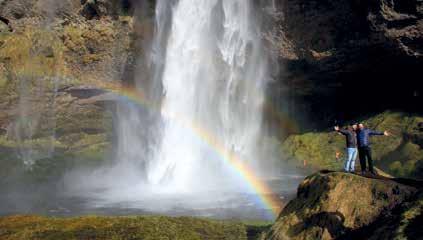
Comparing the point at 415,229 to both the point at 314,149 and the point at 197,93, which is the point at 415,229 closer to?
Result: the point at 197,93

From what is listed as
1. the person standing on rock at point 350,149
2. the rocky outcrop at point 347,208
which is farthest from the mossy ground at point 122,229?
the person standing on rock at point 350,149

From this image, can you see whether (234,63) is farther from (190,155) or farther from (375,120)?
(375,120)

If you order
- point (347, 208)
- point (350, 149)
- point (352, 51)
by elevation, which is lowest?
point (347, 208)

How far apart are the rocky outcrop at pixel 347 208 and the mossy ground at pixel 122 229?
2.04 meters

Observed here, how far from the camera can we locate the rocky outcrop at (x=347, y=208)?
943 centimetres

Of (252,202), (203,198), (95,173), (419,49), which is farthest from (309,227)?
(95,173)

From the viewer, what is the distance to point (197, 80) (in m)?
34.8

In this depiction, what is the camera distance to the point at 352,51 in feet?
106

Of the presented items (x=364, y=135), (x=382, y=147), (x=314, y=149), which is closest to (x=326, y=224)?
(x=364, y=135)

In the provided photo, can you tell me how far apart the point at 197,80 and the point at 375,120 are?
13277mm

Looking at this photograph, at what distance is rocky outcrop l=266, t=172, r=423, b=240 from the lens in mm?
9430

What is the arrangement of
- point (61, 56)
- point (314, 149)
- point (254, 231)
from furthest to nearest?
point (314, 149) → point (61, 56) → point (254, 231)

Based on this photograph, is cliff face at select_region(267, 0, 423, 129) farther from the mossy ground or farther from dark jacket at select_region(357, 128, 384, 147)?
the mossy ground

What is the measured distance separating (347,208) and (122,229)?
6257 mm
